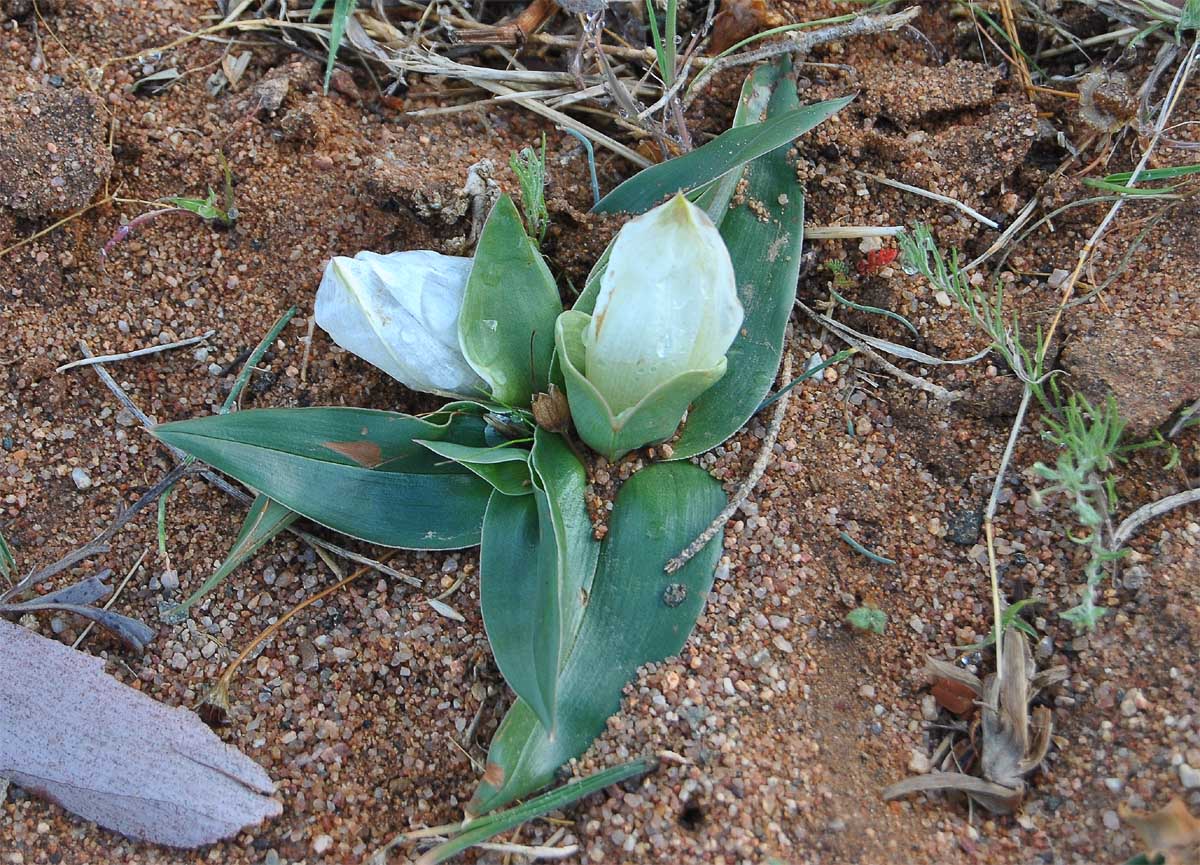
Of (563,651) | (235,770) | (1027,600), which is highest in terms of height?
(1027,600)

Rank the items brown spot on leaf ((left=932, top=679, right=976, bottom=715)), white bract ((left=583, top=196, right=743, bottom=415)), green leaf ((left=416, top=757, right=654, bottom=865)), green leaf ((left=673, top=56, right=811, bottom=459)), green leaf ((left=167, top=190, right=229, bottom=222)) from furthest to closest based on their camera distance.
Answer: green leaf ((left=167, top=190, right=229, bottom=222)) → green leaf ((left=673, top=56, right=811, bottom=459)) → brown spot on leaf ((left=932, top=679, right=976, bottom=715)) → green leaf ((left=416, top=757, right=654, bottom=865)) → white bract ((left=583, top=196, right=743, bottom=415))

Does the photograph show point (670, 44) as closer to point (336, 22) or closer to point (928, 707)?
point (336, 22)

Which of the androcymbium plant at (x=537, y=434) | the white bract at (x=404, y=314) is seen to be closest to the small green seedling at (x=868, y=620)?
the androcymbium plant at (x=537, y=434)

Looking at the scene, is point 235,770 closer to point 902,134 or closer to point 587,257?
point 587,257

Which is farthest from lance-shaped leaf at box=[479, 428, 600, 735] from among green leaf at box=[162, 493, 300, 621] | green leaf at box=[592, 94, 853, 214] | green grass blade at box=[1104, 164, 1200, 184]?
green grass blade at box=[1104, 164, 1200, 184]

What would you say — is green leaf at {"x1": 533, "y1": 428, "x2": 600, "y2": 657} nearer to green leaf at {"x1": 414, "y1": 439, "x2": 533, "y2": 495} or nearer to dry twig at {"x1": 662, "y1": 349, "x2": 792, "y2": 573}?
green leaf at {"x1": 414, "y1": 439, "x2": 533, "y2": 495}

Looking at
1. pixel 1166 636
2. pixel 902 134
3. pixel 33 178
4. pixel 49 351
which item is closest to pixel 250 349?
pixel 49 351
